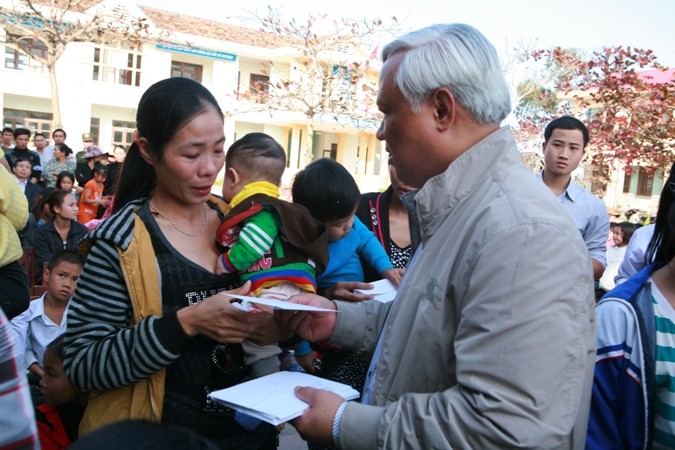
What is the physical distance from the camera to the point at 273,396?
1567 mm

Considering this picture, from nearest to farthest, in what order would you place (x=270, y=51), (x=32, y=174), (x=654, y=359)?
(x=654, y=359) < (x=32, y=174) < (x=270, y=51)

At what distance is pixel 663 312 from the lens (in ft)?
Answer: 5.67

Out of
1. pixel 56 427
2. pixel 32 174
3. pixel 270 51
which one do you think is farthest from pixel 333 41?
pixel 270 51

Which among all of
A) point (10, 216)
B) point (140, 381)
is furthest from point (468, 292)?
point (10, 216)

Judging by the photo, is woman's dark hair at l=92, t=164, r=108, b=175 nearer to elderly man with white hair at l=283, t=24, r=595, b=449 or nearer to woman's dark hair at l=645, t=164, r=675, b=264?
elderly man with white hair at l=283, t=24, r=595, b=449

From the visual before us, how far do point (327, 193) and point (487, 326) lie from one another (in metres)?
1.57

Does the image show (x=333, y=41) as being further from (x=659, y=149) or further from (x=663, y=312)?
(x=663, y=312)

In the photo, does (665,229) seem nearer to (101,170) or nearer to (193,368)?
(193,368)

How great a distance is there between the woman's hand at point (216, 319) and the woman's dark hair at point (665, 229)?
4.41 feet

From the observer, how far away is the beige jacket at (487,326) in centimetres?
120

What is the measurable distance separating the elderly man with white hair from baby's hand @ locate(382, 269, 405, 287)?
103 centimetres

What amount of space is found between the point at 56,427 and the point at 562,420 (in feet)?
6.63

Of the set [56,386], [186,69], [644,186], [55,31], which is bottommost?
[56,386]

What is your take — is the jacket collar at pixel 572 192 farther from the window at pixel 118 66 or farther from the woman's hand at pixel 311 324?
the window at pixel 118 66
